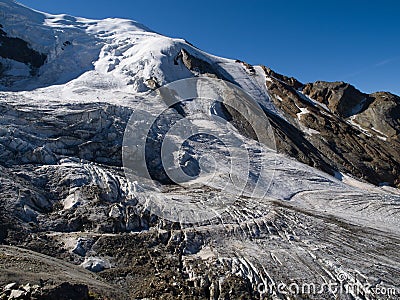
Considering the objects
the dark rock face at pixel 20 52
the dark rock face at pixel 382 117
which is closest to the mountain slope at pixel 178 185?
the dark rock face at pixel 20 52

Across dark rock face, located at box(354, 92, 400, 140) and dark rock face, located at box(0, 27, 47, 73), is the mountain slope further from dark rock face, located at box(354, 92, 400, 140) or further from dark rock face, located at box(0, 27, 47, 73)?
dark rock face, located at box(354, 92, 400, 140)

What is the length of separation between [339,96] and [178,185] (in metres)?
37.5

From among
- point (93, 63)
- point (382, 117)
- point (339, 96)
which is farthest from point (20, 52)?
point (382, 117)

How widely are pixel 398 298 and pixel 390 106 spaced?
43772 mm

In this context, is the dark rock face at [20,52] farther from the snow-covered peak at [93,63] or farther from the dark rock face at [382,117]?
the dark rock face at [382,117]

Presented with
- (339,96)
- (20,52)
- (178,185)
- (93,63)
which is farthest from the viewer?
(339,96)

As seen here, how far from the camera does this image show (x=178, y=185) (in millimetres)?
22156

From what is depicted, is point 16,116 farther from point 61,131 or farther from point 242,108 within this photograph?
point 242,108

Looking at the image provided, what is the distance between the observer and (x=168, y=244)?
579 inches

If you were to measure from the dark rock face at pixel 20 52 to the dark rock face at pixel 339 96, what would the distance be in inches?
1528

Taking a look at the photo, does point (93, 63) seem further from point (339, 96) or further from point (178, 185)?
point (339, 96)

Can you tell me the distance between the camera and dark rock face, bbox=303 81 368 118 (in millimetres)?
49909

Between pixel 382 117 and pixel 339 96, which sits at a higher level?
pixel 339 96

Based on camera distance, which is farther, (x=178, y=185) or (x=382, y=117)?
(x=382, y=117)
